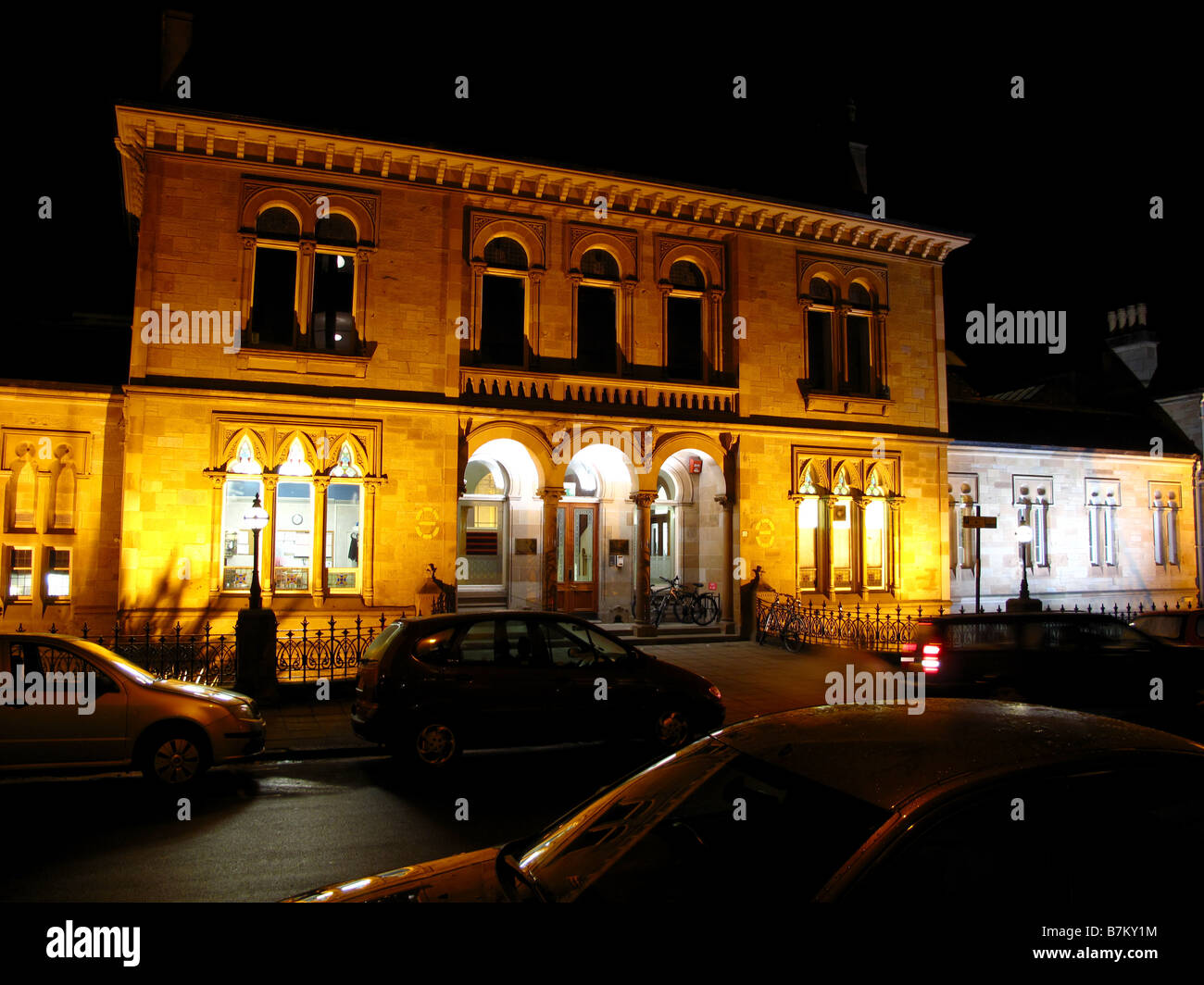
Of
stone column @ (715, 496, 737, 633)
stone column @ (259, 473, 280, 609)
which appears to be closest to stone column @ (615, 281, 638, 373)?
stone column @ (715, 496, 737, 633)

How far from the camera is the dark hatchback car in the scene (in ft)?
31.0

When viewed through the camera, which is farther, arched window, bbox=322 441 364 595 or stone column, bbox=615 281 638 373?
stone column, bbox=615 281 638 373

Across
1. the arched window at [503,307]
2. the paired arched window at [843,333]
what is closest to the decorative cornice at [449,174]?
the paired arched window at [843,333]

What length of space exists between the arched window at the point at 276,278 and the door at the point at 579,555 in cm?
742

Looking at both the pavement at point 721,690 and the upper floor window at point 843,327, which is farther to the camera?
the upper floor window at point 843,327

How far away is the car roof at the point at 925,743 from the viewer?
114 inches

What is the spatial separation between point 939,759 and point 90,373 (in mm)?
19107

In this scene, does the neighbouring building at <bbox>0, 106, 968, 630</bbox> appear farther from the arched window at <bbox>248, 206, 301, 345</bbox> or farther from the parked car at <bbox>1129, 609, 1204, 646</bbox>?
the parked car at <bbox>1129, 609, 1204, 646</bbox>

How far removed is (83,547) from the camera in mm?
17266

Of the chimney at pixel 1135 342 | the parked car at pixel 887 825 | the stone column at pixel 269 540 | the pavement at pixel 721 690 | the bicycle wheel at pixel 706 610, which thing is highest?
the chimney at pixel 1135 342

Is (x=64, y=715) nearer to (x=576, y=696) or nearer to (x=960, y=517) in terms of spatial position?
(x=576, y=696)

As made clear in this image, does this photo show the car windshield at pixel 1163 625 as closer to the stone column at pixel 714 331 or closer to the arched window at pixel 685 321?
the stone column at pixel 714 331

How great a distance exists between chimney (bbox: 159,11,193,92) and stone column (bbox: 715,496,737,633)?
49.3ft
